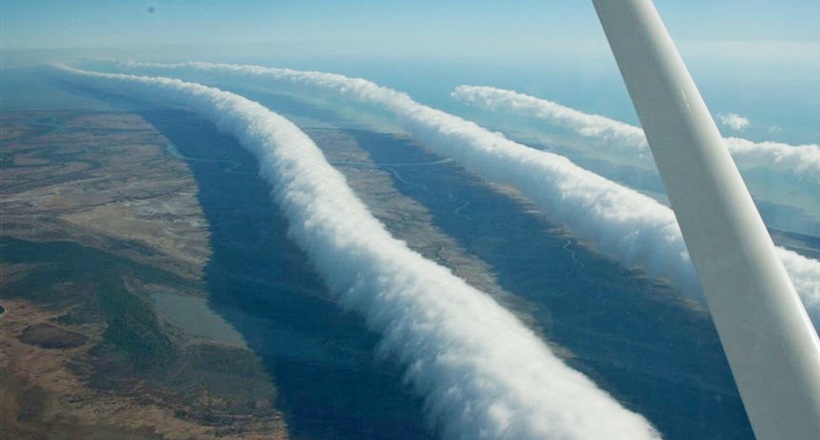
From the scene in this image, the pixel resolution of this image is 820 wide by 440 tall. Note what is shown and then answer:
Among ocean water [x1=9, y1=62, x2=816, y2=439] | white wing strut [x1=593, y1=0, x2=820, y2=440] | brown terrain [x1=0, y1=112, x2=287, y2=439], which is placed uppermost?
white wing strut [x1=593, y1=0, x2=820, y2=440]

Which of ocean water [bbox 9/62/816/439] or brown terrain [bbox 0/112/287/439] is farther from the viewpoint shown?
ocean water [bbox 9/62/816/439]

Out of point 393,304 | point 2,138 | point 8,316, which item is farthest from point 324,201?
point 2,138

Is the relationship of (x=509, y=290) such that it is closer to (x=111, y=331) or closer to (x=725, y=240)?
(x=111, y=331)

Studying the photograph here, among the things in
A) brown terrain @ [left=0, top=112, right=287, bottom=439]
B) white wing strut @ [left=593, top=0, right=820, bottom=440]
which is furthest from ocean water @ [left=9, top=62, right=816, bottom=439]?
white wing strut @ [left=593, top=0, right=820, bottom=440]

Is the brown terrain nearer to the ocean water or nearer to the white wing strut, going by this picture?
the ocean water

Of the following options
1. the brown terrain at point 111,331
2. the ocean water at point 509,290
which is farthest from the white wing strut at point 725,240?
the brown terrain at point 111,331

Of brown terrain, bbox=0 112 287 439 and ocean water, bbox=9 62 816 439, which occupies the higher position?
ocean water, bbox=9 62 816 439

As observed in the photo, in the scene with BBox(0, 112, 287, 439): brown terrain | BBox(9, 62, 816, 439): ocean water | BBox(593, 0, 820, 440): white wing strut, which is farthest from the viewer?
BBox(9, 62, 816, 439): ocean water
